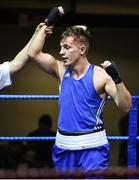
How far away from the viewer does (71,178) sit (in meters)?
1.78

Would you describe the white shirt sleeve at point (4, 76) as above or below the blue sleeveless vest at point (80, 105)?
above

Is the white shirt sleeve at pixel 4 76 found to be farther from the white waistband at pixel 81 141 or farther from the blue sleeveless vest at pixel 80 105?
the white waistband at pixel 81 141

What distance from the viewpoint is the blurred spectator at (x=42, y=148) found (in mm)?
6496

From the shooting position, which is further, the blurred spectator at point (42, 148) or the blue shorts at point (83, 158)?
the blurred spectator at point (42, 148)

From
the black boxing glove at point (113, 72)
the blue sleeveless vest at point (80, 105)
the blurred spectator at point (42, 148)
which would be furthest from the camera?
the blurred spectator at point (42, 148)

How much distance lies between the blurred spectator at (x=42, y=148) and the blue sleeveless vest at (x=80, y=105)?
10.1 feet

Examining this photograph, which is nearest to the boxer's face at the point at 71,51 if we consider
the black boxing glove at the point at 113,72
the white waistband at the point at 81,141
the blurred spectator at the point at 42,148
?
the black boxing glove at the point at 113,72

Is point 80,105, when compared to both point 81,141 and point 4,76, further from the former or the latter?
point 4,76

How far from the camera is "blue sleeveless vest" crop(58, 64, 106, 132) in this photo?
11.1 ft

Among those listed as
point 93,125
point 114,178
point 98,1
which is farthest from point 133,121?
point 98,1

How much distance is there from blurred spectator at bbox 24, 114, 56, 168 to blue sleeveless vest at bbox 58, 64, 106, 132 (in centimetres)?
308

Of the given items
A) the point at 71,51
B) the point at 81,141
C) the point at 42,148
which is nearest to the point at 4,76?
the point at 71,51

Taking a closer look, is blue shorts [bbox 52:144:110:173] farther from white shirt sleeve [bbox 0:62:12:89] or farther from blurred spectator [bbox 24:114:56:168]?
blurred spectator [bbox 24:114:56:168]

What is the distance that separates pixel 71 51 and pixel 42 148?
3.32 m
